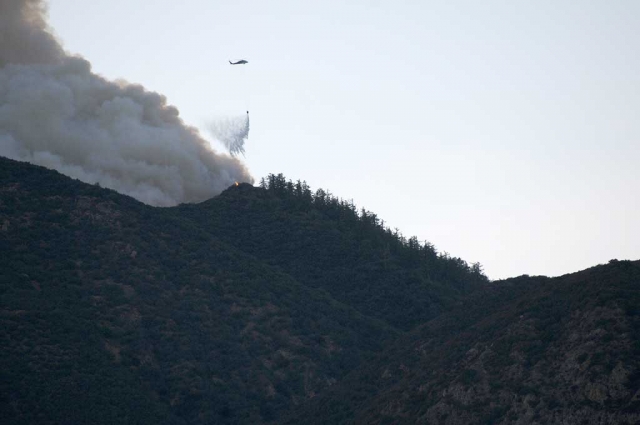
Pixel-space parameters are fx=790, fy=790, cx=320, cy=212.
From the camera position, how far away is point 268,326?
84875 mm

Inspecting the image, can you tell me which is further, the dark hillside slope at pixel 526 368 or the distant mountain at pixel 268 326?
the distant mountain at pixel 268 326

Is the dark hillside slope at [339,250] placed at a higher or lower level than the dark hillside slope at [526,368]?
higher

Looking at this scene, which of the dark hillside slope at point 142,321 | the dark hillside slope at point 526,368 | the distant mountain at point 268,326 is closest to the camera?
the dark hillside slope at point 526,368

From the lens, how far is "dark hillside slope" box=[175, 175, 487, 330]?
99.2 metres

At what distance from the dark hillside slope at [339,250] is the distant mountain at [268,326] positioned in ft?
1.16

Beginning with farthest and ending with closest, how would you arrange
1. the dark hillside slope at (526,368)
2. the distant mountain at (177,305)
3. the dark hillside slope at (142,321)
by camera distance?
1. the distant mountain at (177,305)
2. the dark hillside slope at (142,321)
3. the dark hillside slope at (526,368)

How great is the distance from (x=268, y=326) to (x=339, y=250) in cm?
2683

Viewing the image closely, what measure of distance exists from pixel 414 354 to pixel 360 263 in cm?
3414

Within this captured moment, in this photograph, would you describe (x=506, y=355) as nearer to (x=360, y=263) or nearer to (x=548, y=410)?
(x=548, y=410)

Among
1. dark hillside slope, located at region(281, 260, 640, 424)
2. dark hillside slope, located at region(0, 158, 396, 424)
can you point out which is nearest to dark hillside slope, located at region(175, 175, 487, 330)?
dark hillside slope, located at region(0, 158, 396, 424)

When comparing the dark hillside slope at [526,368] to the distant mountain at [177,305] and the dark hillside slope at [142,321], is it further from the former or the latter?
the distant mountain at [177,305]

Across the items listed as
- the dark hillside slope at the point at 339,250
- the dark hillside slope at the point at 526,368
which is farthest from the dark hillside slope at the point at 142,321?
the dark hillside slope at the point at 526,368

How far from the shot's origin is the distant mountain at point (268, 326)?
185ft

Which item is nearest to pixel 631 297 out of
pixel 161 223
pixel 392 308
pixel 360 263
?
pixel 392 308
